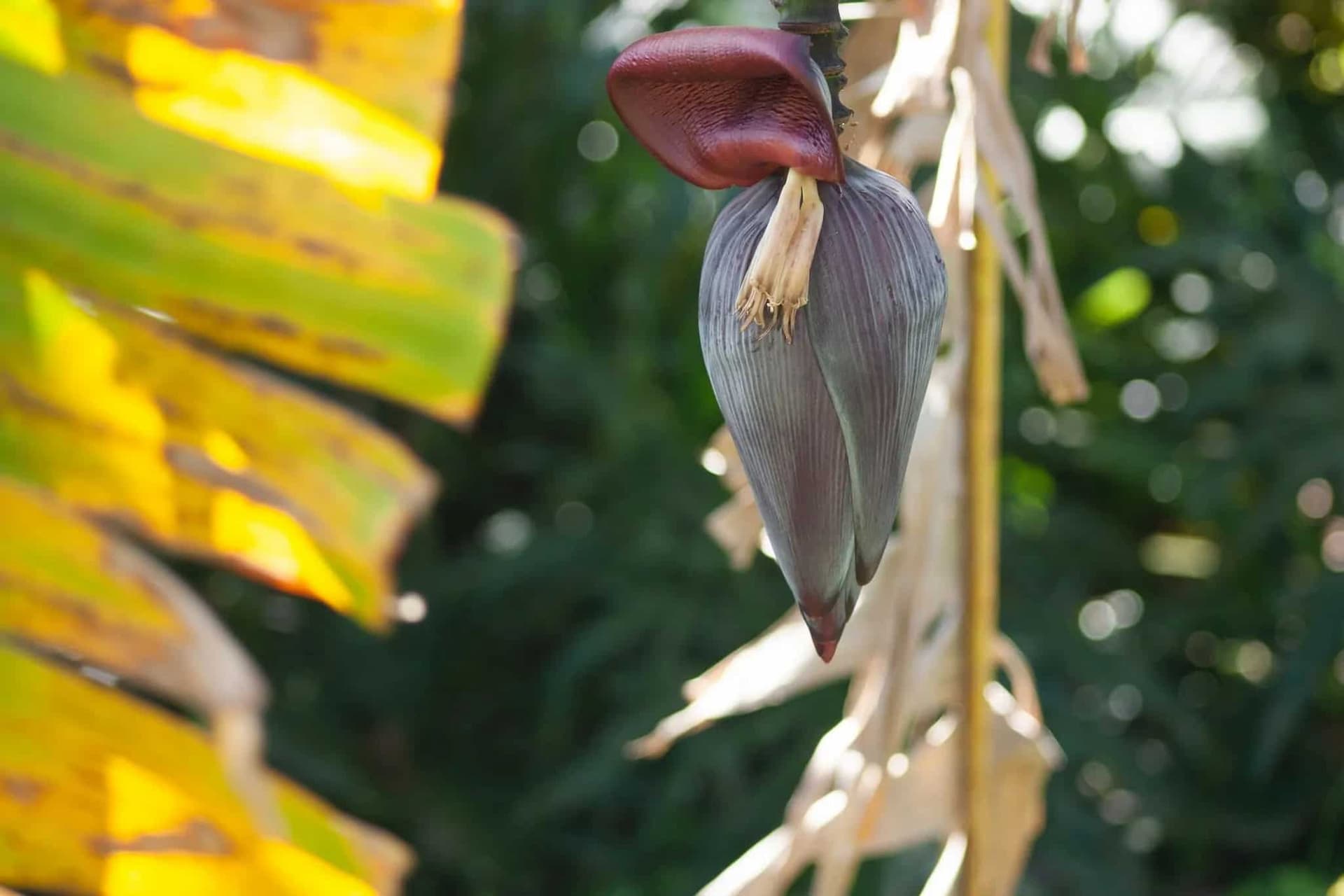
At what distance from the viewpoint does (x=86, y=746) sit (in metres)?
0.67

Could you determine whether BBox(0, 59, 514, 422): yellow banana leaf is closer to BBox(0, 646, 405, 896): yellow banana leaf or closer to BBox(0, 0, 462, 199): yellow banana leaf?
BBox(0, 0, 462, 199): yellow banana leaf

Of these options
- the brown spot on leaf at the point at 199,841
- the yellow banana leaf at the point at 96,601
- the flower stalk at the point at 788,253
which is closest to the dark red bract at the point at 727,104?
the flower stalk at the point at 788,253

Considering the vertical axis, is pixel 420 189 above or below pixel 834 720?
above

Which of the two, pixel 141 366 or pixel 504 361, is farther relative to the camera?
pixel 504 361

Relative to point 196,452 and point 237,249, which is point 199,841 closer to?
point 196,452

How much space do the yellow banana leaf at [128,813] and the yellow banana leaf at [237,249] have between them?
0.65 ft

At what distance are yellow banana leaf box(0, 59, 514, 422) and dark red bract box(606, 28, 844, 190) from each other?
386 mm

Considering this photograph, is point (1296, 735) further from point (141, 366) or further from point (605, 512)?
point (141, 366)

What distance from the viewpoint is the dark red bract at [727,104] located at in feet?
1.00

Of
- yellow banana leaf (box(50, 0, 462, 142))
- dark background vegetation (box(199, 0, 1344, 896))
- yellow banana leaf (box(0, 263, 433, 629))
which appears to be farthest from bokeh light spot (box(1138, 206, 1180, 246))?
yellow banana leaf (box(0, 263, 433, 629))

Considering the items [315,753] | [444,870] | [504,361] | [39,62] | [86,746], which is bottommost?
[444,870]

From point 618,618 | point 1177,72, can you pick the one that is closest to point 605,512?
point 618,618

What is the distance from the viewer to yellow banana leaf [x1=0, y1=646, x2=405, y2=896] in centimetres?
66

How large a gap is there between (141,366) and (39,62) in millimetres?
167
